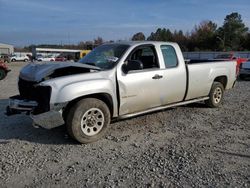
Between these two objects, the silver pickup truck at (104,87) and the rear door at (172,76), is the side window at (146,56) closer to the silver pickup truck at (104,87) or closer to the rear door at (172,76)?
the silver pickup truck at (104,87)

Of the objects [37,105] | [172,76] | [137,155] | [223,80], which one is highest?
[172,76]

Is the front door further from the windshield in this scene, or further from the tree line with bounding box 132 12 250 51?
the tree line with bounding box 132 12 250 51

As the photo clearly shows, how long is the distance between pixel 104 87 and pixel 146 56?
158cm

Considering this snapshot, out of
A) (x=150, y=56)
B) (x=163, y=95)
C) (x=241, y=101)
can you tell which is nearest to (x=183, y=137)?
(x=163, y=95)

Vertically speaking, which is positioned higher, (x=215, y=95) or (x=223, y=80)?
(x=223, y=80)

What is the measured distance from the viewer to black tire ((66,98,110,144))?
545 centimetres

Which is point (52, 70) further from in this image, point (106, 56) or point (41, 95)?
point (106, 56)

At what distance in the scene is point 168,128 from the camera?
659 cm

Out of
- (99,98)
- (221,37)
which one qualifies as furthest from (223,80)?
(221,37)

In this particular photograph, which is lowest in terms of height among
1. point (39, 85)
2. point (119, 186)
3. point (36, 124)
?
point (119, 186)

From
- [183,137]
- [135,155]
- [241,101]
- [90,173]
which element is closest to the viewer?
[90,173]

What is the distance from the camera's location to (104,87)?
574 centimetres

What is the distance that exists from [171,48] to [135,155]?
10.0 feet

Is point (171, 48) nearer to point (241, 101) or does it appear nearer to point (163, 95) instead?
point (163, 95)
